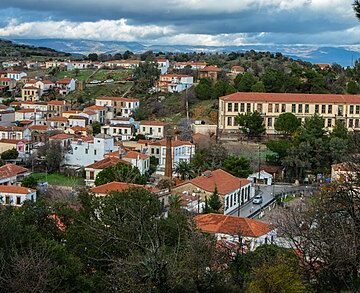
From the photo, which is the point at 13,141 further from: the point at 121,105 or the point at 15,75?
the point at 15,75

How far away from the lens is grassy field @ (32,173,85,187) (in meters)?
34.9

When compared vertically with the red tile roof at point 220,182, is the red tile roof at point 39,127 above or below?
above

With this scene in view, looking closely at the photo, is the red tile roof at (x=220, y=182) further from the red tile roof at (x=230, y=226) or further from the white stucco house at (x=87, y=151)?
the white stucco house at (x=87, y=151)

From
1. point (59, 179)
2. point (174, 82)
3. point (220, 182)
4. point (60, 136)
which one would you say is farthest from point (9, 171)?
point (174, 82)

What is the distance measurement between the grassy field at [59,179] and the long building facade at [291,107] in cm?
1414

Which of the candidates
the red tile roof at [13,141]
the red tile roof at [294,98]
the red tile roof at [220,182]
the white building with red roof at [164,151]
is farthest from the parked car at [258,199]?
the red tile roof at [13,141]

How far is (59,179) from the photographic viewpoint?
120 ft

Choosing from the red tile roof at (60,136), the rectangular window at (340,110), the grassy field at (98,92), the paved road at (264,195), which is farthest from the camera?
the grassy field at (98,92)

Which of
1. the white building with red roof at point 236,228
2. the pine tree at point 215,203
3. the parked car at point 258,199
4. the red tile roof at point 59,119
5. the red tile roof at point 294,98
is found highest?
the red tile roof at point 294,98

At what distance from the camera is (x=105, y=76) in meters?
72.0

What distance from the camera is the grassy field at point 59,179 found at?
34.9 m

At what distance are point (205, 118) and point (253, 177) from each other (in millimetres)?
14571

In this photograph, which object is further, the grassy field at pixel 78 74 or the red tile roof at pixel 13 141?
the grassy field at pixel 78 74

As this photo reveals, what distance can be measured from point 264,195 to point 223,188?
4641 millimetres
